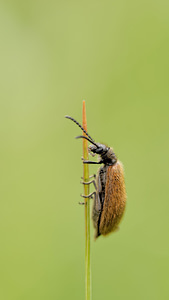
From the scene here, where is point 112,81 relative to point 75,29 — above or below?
below

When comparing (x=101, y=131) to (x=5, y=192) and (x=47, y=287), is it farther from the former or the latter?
(x=47, y=287)

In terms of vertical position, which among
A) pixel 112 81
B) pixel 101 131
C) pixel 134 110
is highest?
pixel 112 81

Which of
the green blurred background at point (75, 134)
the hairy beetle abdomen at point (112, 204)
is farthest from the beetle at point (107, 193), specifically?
the green blurred background at point (75, 134)

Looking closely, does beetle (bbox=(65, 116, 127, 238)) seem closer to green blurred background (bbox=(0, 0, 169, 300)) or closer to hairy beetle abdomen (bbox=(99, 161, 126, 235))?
hairy beetle abdomen (bbox=(99, 161, 126, 235))

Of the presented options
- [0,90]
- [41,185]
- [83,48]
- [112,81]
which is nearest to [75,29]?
[83,48]

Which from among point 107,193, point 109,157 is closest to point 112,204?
point 107,193

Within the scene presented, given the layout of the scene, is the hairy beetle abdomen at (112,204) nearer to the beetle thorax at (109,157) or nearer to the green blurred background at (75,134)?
the beetle thorax at (109,157)
